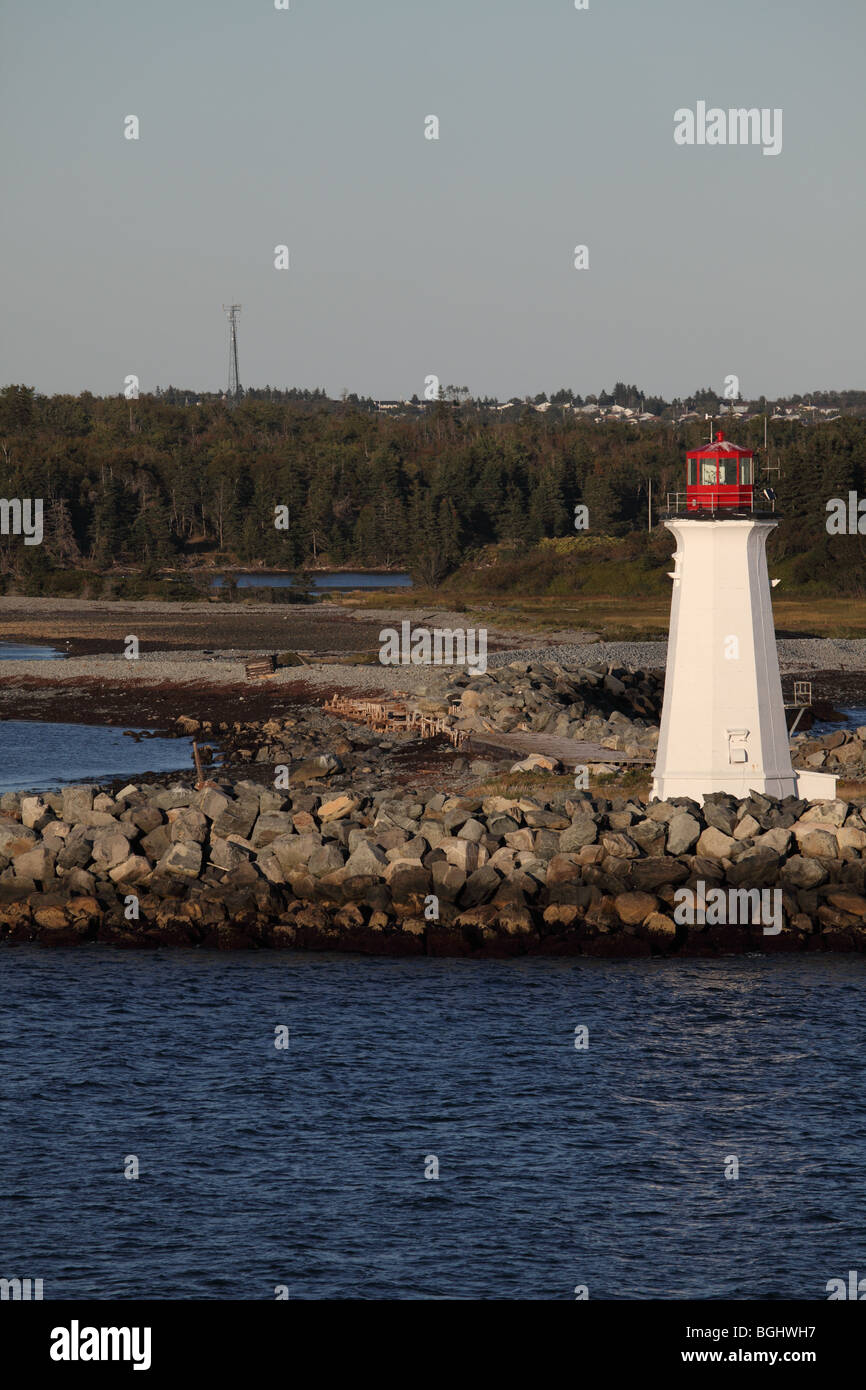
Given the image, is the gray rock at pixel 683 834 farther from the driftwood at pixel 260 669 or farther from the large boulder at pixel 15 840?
the driftwood at pixel 260 669

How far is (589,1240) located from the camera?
20.0 meters

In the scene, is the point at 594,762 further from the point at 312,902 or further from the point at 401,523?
the point at 401,523

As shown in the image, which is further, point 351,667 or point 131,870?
point 351,667

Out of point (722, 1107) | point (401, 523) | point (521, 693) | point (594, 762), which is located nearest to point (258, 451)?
point (401, 523)

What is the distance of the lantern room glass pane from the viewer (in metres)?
30.7

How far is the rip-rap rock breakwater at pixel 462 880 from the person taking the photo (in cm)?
3073

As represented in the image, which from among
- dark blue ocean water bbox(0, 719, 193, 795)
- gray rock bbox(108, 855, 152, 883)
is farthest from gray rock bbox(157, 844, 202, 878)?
dark blue ocean water bbox(0, 719, 193, 795)

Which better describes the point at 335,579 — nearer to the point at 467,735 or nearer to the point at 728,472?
the point at 467,735

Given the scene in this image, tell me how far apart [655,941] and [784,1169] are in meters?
8.73

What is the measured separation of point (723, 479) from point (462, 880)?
8.08m

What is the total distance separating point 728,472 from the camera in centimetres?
3075

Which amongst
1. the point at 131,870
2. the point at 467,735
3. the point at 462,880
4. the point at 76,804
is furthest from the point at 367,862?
the point at 467,735

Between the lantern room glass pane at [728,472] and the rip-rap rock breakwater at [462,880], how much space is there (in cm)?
561
